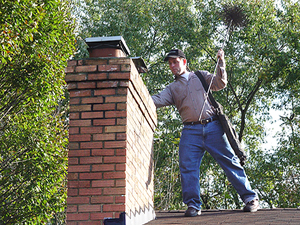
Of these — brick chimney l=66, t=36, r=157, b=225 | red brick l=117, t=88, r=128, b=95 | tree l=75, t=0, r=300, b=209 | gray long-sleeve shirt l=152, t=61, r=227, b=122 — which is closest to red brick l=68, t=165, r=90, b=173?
brick chimney l=66, t=36, r=157, b=225

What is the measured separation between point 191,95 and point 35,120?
8375 millimetres

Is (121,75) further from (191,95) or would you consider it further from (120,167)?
(191,95)

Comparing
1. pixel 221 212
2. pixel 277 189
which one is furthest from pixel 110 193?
pixel 277 189

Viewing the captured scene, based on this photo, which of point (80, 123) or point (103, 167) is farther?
point (80, 123)

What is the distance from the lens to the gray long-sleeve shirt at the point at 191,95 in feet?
17.4

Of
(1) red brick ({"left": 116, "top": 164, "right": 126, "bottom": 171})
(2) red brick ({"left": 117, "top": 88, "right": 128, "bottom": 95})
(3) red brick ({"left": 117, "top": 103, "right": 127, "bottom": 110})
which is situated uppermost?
(2) red brick ({"left": 117, "top": 88, "right": 128, "bottom": 95})

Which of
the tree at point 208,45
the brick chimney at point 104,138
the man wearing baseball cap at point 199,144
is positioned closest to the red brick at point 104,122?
the brick chimney at point 104,138

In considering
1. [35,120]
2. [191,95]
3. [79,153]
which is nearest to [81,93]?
[79,153]

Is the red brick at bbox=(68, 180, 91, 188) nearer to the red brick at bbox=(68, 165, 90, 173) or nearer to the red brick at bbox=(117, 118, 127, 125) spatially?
the red brick at bbox=(68, 165, 90, 173)

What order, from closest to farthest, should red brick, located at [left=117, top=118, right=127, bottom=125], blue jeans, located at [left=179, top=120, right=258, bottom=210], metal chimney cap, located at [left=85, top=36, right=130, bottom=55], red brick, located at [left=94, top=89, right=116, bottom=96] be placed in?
Answer: 1. red brick, located at [left=117, top=118, right=127, bottom=125]
2. red brick, located at [left=94, top=89, right=116, bottom=96]
3. metal chimney cap, located at [left=85, top=36, right=130, bottom=55]
4. blue jeans, located at [left=179, top=120, right=258, bottom=210]

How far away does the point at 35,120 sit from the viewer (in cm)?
1283

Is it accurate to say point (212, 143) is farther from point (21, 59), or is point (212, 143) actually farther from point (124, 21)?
point (124, 21)

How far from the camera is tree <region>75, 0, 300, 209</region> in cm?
1844

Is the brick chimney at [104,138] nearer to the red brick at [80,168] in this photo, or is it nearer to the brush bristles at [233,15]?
the red brick at [80,168]
